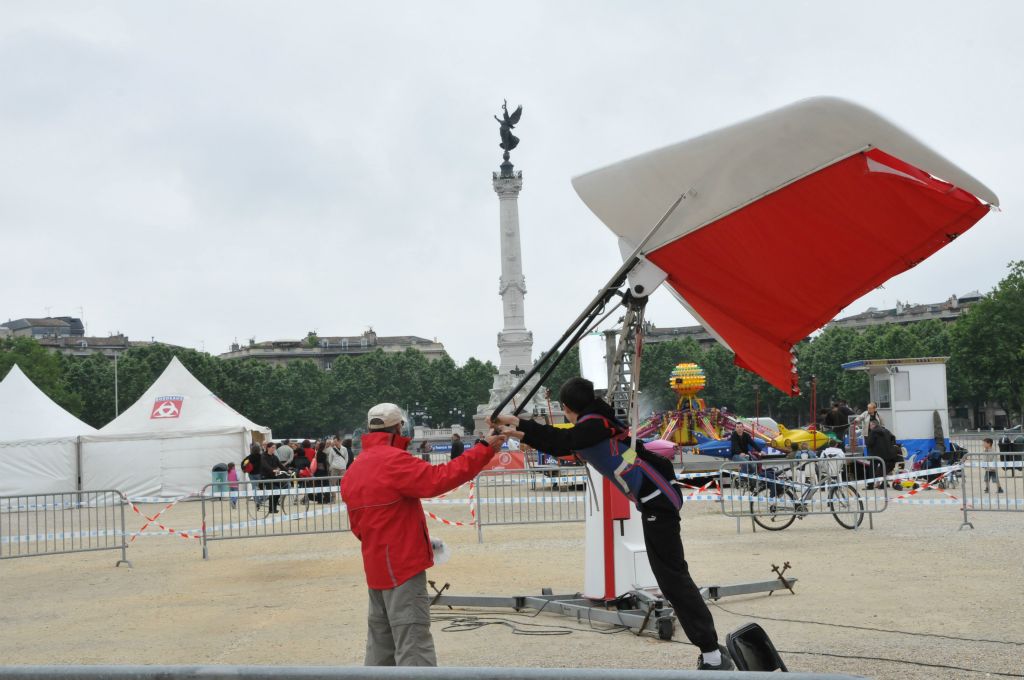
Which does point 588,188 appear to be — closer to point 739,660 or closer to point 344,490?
point 344,490

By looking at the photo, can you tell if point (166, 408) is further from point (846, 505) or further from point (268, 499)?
point (846, 505)

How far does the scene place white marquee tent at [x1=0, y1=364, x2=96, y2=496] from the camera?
1045 inches

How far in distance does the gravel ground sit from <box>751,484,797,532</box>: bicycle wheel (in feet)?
0.89

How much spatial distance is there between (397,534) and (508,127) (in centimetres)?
6069

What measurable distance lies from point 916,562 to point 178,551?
1008 centimetres

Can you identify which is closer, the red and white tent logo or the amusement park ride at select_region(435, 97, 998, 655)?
the amusement park ride at select_region(435, 97, 998, 655)

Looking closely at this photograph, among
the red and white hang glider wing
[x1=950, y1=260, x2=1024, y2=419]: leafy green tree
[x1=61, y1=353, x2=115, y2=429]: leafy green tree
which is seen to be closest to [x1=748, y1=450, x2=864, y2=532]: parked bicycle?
the red and white hang glider wing

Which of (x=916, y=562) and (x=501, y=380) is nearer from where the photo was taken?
(x=916, y=562)

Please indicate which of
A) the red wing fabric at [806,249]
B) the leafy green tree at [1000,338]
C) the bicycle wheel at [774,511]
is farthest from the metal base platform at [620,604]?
the leafy green tree at [1000,338]

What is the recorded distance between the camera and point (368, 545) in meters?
5.25

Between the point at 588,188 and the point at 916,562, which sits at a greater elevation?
the point at 588,188

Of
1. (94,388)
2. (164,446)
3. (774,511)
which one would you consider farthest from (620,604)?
(94,388)

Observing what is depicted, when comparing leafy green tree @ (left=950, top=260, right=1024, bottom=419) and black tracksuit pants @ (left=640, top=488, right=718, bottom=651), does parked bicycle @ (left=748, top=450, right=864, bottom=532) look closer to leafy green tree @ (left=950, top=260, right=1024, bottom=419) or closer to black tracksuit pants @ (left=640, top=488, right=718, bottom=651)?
black tracksuit pants @ (left=640, top=488, right=718, bottom=651)

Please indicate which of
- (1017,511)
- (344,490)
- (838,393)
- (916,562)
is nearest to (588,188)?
(344,490)
